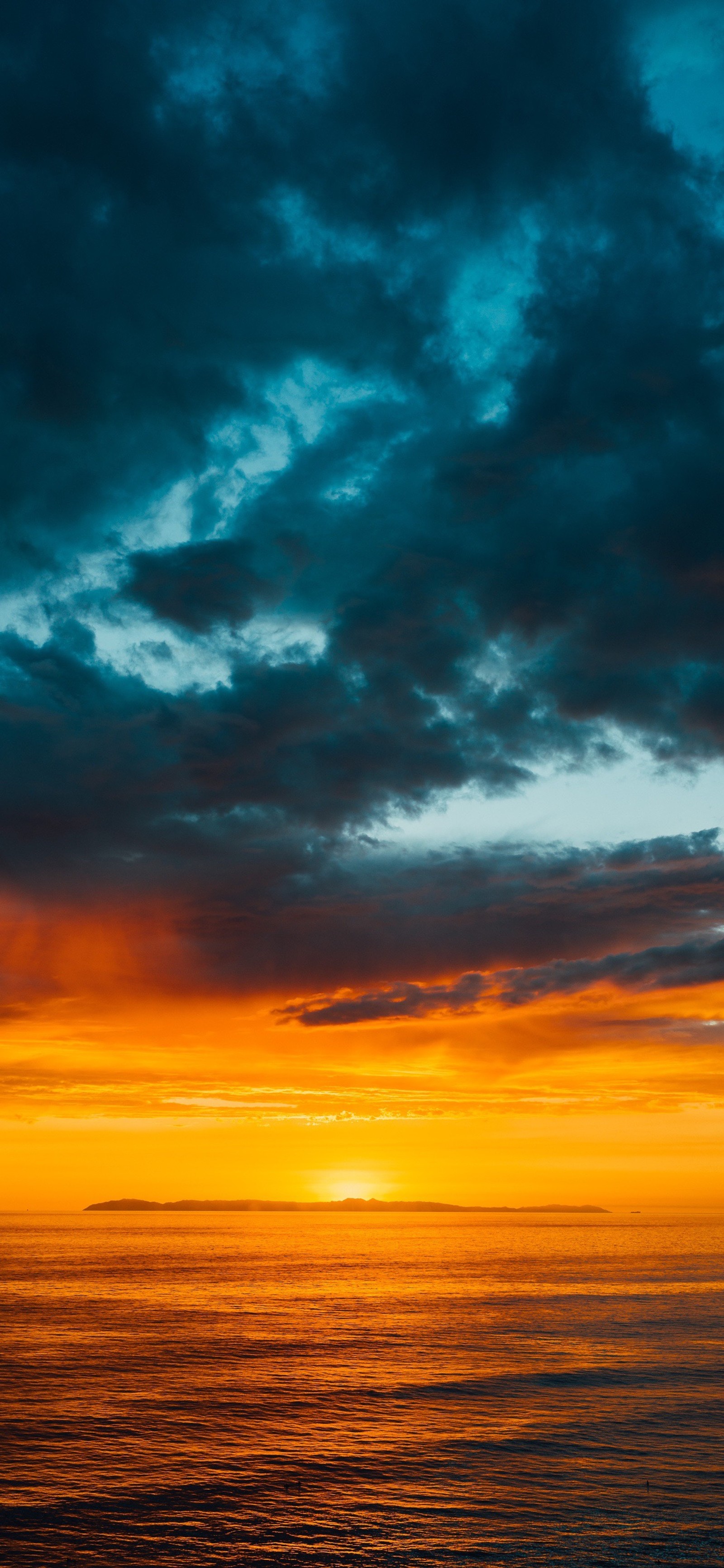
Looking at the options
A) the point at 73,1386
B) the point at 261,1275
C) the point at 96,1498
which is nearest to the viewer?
the point at 96,1498

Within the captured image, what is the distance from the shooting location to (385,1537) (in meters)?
40.1

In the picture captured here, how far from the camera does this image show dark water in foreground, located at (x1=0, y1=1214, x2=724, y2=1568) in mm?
39938

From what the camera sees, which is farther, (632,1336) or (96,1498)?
(632,1336)

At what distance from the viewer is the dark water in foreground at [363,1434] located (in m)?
39.9

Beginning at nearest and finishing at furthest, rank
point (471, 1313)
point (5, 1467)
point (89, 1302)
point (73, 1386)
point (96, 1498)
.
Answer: point (96, 1498), point (5, 1467), point (73, 1386), point (471, 1313), point (89, 1302)

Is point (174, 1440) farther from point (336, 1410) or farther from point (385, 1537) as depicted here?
point (385, 1537)

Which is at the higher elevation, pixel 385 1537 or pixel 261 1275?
pixel 385 1537

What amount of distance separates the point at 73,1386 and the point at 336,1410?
69.2 ft

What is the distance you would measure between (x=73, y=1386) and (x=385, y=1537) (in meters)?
42.0

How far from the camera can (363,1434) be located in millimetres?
58969

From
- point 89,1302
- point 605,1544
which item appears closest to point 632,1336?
point 605,1544

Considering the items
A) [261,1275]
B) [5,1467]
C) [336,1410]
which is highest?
[5,1467]

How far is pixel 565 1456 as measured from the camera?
5300 cm

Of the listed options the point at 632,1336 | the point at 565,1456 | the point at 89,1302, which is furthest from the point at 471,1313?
the point at 565,1456
